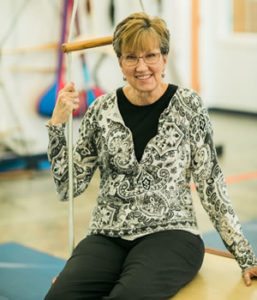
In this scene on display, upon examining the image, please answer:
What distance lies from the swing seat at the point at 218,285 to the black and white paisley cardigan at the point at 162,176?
79 millimetres

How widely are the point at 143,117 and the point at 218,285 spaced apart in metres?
0.62

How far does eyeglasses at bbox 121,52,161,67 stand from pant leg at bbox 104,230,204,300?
565 mm

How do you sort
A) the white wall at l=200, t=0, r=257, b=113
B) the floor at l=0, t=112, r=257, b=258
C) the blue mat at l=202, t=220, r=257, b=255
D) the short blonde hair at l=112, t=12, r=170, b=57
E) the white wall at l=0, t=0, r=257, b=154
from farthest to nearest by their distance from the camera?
the white wall at l=200, t=0, r=257, b=113 < the white wall at l=0, t=0, r=257, b=154 < the floor at l=0, t=112, r=257, b=258 < the blue mat at l=202, t=220, r=257, b=255 < the short blonde hair at l=112, t=12, r=170, b=57

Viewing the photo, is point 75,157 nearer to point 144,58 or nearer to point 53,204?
point 144,58

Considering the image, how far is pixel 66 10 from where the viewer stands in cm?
584

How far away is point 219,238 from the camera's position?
4020 mm

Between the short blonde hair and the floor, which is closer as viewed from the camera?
the short blonde hair

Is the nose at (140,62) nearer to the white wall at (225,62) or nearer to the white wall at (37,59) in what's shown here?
the white wall at (37,59)

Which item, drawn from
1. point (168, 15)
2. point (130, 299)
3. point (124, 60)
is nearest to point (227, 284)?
point (130, 299)

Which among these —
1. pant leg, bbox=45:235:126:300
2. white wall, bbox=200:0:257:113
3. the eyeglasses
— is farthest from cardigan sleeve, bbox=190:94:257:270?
white wall, bbox=200:0:257:113

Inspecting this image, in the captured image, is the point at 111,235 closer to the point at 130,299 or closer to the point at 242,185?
the point at 130,299

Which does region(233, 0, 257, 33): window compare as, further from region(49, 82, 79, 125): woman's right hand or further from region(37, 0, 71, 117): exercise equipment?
region(49, 82, 79, 125): woman's right hand

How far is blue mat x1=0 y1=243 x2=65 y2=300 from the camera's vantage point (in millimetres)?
3258

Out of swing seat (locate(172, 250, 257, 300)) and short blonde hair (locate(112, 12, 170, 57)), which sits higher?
short blonde hair (locate(112, 12, 170, 57))
